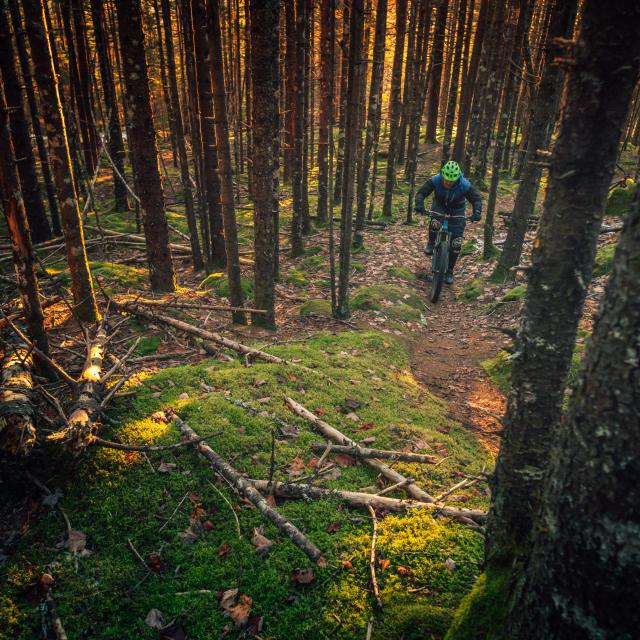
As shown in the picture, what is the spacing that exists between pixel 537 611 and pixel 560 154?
86.1 inches

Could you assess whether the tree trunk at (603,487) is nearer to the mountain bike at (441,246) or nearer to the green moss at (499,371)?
the green moss at (499,371)

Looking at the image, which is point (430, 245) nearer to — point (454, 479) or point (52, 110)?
point (454, 479)

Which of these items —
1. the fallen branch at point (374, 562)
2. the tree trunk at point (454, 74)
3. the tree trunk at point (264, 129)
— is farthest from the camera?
the tree trunk at point (454, 74)

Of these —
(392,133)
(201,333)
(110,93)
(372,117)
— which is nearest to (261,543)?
(201,333)

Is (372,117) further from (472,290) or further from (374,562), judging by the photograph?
(374,562)

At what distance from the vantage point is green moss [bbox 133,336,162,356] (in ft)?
23.3

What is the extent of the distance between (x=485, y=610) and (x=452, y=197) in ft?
30.4

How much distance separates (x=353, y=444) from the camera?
16.3 ft

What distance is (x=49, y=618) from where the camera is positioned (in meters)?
2.95

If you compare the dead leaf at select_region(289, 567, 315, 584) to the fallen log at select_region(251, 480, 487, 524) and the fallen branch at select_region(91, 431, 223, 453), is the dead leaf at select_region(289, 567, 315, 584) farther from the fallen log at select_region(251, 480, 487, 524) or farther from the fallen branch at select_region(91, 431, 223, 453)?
the fallen branch at select_region(91, 431, 223, 453)

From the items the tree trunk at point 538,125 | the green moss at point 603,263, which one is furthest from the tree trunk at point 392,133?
the green moss at point 603,263

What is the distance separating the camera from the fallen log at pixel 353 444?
4.35m

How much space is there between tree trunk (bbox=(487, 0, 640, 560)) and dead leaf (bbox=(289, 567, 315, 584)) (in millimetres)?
1403

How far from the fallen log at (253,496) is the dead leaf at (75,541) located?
1244 mm
